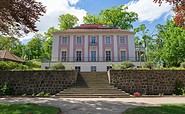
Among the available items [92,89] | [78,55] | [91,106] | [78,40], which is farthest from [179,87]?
[78,40]

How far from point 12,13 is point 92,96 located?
7.44m

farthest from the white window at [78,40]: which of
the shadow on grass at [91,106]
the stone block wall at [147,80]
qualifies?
the shadow on grass at [91,106]

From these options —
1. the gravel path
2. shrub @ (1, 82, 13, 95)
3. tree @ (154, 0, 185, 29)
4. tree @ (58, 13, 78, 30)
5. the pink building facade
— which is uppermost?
tree @ (58, 13, 78, 30)

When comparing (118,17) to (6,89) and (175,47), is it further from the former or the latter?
(6,89)

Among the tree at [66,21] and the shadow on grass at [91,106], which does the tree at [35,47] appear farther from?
the shadow on grass at [91,106]

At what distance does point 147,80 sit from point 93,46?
15170 millimetres

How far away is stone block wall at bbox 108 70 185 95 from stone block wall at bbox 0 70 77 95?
13.5 feet

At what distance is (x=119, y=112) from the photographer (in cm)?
634

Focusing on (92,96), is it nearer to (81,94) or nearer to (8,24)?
(81,94)

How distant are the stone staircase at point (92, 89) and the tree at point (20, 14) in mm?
5738

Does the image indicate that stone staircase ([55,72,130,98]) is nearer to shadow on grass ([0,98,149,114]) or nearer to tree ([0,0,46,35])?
shadow on grass ([0,98,149,114])

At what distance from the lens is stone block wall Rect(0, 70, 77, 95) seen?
13320mm

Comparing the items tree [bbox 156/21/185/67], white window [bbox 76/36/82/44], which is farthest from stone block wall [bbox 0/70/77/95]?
tree [bbox 156/21/185/67]

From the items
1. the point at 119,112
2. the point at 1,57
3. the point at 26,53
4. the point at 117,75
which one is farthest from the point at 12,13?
the point at 26,53
